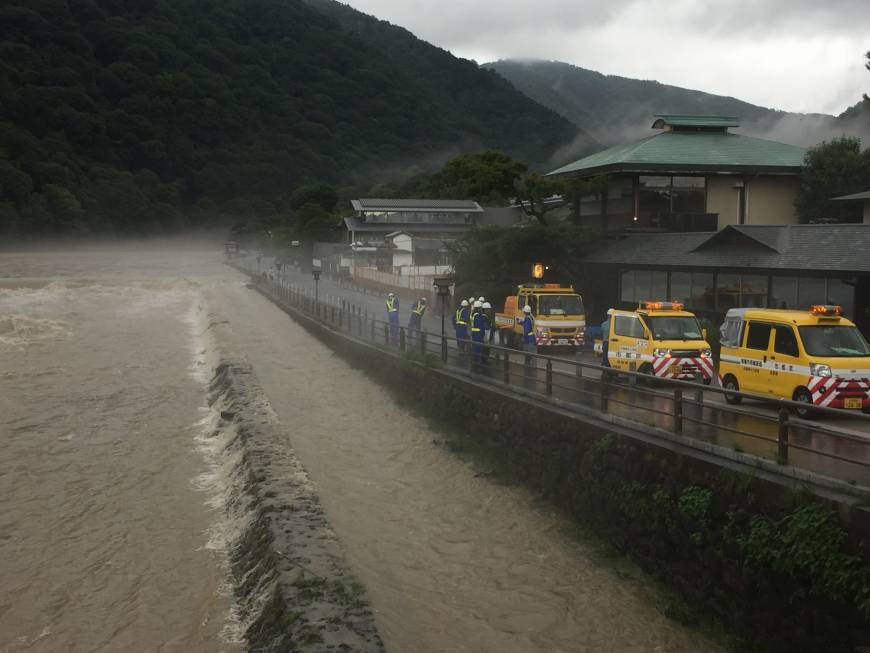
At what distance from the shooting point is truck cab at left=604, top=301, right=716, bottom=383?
14.5 metres

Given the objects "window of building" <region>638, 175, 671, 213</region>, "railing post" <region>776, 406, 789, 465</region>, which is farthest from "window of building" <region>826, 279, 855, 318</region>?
"window of building" <region>638, 175, 671, 213</region>

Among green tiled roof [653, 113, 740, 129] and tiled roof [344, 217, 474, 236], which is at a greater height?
green tiled roof [653, 113, 740, 129]

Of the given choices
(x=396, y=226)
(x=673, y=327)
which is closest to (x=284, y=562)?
(x=673, y=327)

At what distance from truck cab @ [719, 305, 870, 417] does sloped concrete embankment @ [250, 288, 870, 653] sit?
259 cm

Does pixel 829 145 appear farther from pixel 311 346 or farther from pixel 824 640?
pixel 824 640

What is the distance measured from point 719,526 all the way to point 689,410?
2715 millimetres

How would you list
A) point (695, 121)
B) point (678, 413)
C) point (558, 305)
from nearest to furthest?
point (678, 413)
point (558, 305)
point (695, 121)

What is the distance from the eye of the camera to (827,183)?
96.0 ft

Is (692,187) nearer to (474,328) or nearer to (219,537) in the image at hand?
(474,328)

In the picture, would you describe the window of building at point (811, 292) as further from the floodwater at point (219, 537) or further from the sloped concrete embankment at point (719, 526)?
the floodwater at point (219, 537)

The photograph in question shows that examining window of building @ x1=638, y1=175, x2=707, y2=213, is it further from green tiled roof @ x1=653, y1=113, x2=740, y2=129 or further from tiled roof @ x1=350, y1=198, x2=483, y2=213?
tiled roof @ x1=350, y1=198, x2=483, y2=213

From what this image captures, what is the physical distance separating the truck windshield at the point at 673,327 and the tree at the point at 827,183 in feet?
49.1

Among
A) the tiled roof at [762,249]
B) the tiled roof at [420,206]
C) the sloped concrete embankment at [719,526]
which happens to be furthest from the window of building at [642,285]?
the tiled roof at [420,206]

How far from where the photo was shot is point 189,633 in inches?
356
